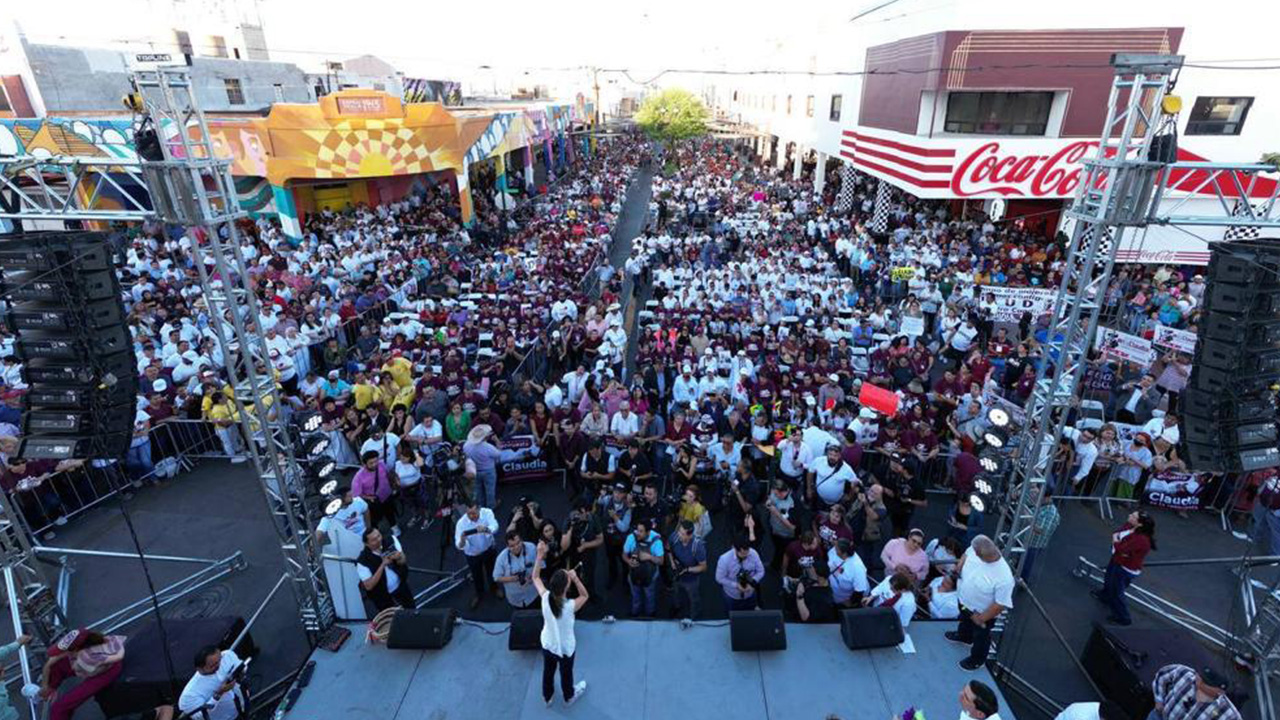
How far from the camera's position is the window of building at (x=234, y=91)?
3800cm

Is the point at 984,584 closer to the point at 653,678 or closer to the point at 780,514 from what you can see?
the point at 780,514

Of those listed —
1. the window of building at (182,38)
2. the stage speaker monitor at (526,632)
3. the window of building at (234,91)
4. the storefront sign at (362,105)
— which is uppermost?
the window of building at (182,38)

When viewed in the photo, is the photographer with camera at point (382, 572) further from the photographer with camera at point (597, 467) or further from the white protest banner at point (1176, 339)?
the white protest banner at point (1176, 339)

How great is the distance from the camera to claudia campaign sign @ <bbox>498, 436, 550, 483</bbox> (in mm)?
10062

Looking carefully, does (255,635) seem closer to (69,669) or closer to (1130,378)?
(69,669)

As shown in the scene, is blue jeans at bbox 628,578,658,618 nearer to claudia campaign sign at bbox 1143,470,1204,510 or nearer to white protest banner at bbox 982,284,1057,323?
claudia campaign sign at bbox 1143,470,1204,510

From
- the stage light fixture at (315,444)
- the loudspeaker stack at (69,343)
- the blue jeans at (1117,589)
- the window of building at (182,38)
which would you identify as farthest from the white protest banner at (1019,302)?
the window of building at (182,38)

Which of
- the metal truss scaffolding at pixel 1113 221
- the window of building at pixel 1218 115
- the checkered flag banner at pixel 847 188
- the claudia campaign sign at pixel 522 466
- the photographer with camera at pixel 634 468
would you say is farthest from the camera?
the checkered flag banner at pixel 847 188

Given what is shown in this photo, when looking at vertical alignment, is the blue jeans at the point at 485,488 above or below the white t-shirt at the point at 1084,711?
below

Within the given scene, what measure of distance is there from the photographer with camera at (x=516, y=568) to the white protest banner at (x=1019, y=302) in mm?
11457

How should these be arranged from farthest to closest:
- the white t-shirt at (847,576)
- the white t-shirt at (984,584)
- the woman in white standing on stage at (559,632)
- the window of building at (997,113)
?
1. the window of building at (997,113)
2. the white t-shirt at (847,576)
3. the white t-shirt at (984,584)
4. the woman in white standing on stage at (559,632)

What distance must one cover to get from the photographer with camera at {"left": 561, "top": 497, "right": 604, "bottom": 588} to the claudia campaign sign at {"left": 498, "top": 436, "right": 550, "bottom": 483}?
97.9 inches

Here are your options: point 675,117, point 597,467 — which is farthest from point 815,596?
point 675,117

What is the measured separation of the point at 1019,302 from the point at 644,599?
10806 millimetres
